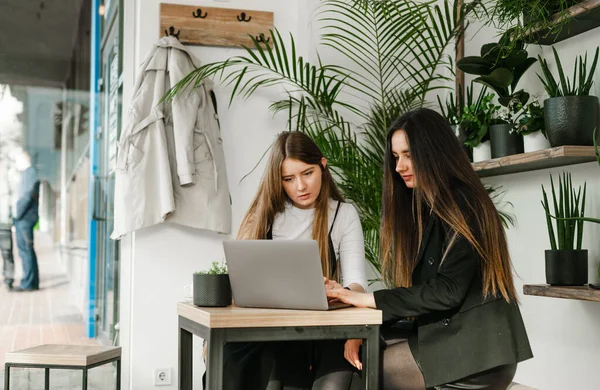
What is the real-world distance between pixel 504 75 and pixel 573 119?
432mm

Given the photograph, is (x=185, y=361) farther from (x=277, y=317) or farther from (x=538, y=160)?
(x=538, y=160)

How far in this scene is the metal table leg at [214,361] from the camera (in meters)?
1.78

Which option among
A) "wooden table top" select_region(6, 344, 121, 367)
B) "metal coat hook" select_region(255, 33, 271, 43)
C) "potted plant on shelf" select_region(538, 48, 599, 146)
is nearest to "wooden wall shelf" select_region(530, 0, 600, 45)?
"potted plant on shelf" select_region(538, 48, 599, 146)

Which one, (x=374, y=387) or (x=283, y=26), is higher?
(x=283, y=26)

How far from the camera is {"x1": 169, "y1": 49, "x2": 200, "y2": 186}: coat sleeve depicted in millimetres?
3746

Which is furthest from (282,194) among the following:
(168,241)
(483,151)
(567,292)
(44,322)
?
(44,322)

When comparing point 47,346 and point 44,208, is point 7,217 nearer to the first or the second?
point 44,208

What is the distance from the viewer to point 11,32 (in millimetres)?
4027

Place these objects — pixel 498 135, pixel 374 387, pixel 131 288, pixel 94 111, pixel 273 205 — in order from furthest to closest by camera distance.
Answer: pixel 94 111 < pixel 131 288 < pixel 498 135 < pixel 273 205 < pixel 374 387

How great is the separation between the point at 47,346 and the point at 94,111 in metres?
1.37

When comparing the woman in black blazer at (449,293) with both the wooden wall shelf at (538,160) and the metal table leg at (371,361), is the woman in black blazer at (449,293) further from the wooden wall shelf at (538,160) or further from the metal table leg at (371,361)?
the wooden wall shelf at (538,160)

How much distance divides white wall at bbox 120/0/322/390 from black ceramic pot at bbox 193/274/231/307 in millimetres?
1926

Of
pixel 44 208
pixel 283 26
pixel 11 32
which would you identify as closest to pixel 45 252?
pixel 44 208

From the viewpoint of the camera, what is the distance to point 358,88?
3939 millimetres
